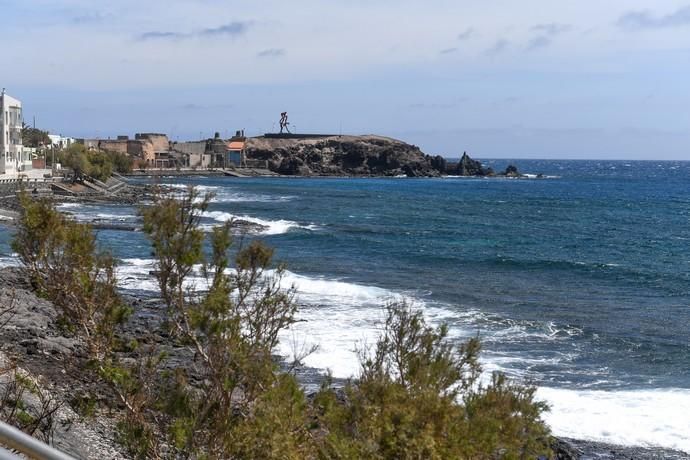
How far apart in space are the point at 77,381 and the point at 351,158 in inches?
5260

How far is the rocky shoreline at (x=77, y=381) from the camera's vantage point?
455 inches

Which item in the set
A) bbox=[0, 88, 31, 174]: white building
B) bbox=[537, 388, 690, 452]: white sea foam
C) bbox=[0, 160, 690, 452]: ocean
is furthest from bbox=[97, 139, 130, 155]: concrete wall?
bbox=[537, 388, 690, 452]: white sea foam

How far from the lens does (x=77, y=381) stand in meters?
14.4

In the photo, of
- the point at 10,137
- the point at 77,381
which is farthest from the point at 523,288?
the point at 10,137

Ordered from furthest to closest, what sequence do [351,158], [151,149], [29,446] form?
[351,158] < [151,149] < [29,446]

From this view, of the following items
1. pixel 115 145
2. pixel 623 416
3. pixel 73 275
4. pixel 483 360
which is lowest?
pixel 623 416

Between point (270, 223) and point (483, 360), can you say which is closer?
point (483, 360)

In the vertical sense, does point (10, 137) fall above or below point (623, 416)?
above

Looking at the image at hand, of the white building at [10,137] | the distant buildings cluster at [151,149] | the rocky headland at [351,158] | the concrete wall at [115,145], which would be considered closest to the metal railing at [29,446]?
the white building at [10,137]

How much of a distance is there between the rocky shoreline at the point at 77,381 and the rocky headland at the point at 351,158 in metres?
120

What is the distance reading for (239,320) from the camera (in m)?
9.08

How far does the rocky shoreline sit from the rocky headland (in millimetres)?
119625

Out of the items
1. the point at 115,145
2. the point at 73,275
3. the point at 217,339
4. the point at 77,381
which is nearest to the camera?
the point at 217,339

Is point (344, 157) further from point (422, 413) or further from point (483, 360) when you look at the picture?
point (422, 413)
